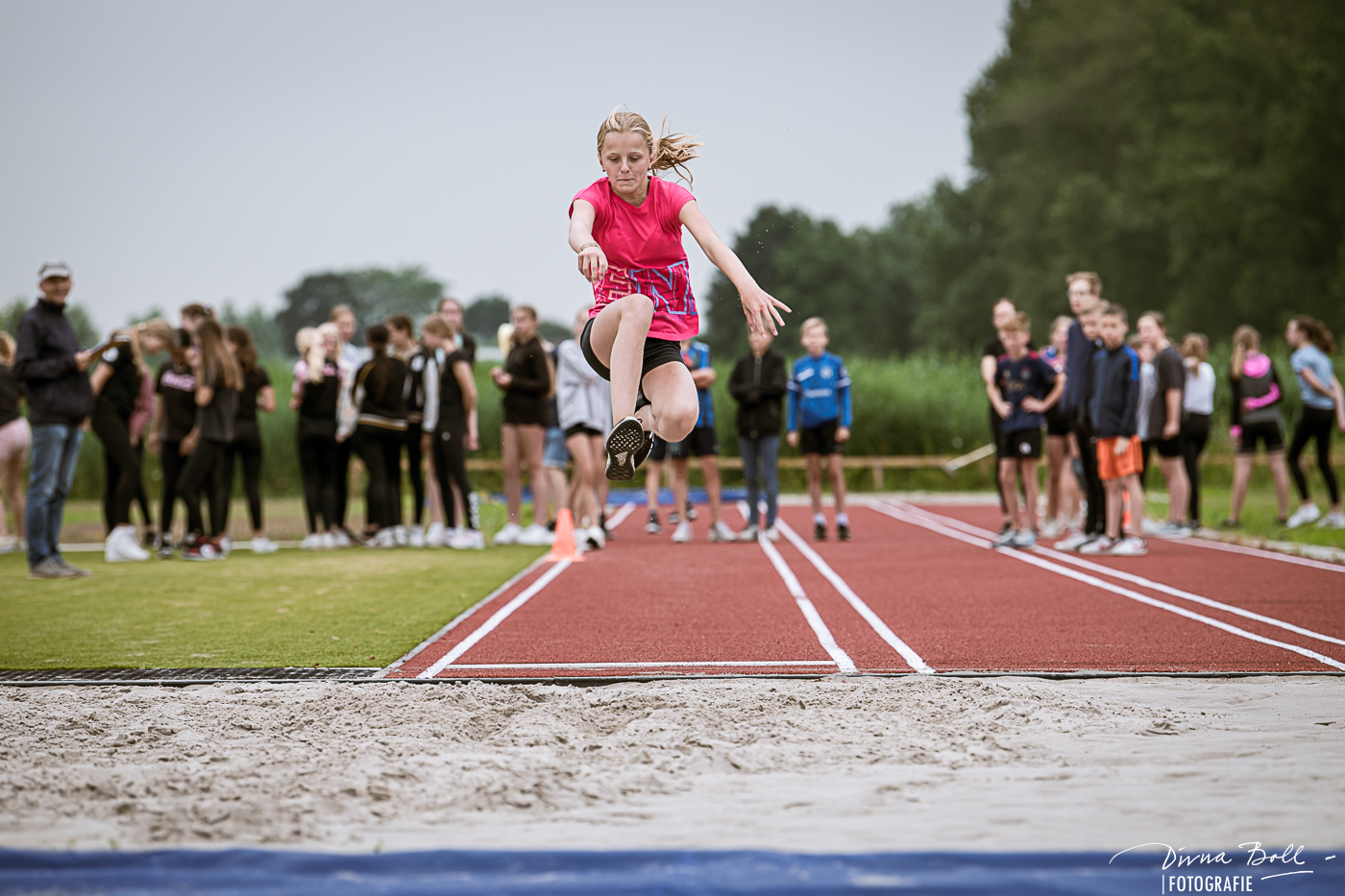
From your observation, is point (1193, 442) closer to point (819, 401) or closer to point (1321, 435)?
point (1321, 435)

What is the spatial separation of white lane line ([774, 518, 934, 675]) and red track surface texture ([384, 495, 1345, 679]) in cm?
2

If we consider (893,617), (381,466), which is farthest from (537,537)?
(893,617)

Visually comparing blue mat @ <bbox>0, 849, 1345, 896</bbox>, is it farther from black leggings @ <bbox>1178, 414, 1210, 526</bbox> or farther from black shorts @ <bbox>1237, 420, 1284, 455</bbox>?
black shorts @ <bbox>1237, 420, 1284, 455</bbox>

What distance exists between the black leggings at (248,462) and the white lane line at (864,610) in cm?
505

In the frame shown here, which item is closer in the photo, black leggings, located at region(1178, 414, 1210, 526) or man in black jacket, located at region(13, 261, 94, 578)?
man in black jacket, located at region(13, 261, 94, 578)

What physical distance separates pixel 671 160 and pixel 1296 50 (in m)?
35.0

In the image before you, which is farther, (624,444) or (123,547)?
(123,547)

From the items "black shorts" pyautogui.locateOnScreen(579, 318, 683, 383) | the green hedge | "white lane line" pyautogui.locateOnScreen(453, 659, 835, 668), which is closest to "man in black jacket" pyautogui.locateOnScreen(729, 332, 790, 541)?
"black shorts" pyautogui.locateOnScreen(579, 318, 683, 383)

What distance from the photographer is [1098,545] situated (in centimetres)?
961

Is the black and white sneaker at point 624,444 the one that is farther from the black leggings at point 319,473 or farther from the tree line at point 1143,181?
the tree line at point 1143,181

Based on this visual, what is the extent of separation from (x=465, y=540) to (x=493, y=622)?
192 inches

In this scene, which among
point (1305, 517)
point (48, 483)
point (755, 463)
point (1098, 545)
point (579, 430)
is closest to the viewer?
point (48, 483)

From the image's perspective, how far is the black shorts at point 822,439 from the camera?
35.8ft

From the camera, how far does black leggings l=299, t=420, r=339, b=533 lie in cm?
1082
